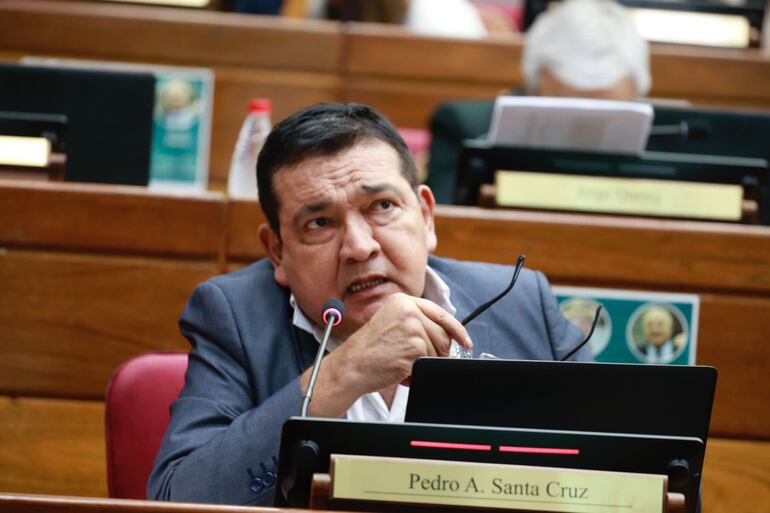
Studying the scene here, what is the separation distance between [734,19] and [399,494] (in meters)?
3.82

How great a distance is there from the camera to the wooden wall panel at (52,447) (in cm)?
233

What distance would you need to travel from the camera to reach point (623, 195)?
2.57 metres

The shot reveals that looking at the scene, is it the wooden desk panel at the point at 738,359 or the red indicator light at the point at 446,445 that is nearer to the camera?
the red indicator light at the point at 446,445

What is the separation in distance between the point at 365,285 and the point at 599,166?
0.98 m

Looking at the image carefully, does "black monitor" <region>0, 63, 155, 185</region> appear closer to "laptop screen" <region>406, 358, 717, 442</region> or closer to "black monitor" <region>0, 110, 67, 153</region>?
"black monitor" <region>0, 110, 67, 153</region>

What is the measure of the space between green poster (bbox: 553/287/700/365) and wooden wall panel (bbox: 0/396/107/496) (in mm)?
979

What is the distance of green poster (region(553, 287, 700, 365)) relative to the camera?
231 centimetres

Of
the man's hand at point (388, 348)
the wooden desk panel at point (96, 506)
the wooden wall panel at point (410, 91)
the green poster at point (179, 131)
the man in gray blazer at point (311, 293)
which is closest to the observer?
the wooden desk panel at point (96, 506)

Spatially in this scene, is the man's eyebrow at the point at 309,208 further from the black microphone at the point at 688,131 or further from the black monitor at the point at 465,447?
the black microphone at the point at 688,131

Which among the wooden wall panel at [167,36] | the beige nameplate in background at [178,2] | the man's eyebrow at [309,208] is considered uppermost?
the beige nameplate in background at [178,2]

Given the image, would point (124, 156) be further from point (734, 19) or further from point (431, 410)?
point (734, 19)

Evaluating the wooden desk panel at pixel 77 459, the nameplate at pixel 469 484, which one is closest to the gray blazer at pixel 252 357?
the nameplate at pixel 469 484

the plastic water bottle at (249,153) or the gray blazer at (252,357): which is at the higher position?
the plastic water bottle at (249,153)

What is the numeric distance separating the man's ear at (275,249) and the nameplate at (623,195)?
75cm
